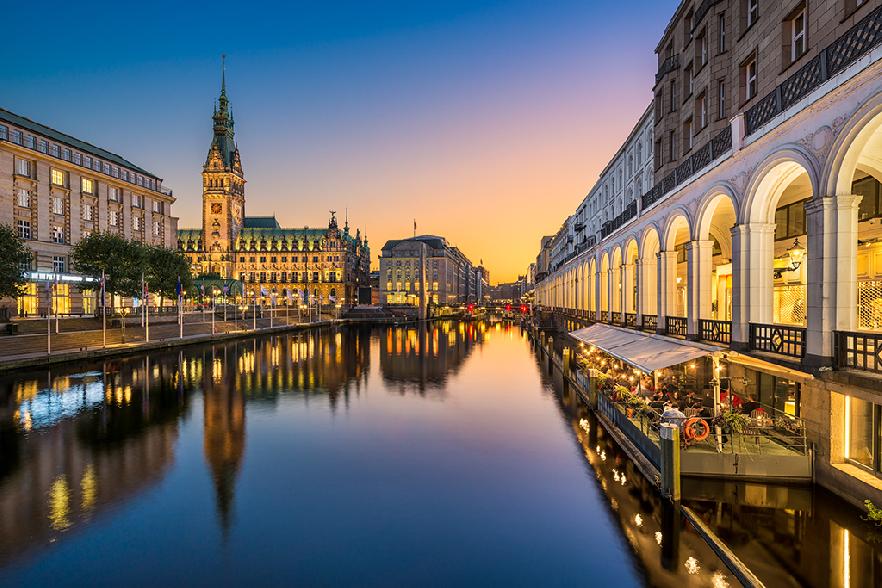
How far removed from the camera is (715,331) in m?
21.1

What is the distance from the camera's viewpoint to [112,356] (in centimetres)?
4891

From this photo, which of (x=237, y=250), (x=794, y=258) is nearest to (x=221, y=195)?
(x=237, y=250)

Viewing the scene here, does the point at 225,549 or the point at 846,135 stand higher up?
the point at 846,135

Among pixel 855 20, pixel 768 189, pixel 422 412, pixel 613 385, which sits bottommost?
pixel 422 412

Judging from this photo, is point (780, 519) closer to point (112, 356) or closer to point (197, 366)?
point (197, 366)

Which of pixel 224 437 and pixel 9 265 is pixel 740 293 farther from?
pixel 9 265

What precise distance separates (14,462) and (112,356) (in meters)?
34.8

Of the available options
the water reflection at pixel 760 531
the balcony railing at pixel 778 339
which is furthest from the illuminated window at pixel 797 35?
the water reflection at pixel 760 531

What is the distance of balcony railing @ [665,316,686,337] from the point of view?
25.0 metres

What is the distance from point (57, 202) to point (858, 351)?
307ft

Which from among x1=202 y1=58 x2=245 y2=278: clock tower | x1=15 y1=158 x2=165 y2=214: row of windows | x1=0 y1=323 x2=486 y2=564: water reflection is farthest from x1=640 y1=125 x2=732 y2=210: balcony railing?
x1=202 y1=58 x2=245 y2=278: clock tower

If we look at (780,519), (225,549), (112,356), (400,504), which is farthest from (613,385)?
(112,356)

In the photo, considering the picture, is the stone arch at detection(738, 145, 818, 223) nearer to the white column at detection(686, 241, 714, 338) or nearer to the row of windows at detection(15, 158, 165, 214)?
the white column at detection(686, 241, 714, 338)

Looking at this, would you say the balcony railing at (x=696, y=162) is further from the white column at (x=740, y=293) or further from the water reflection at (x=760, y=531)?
the water reflection at (x=760, y=531)
